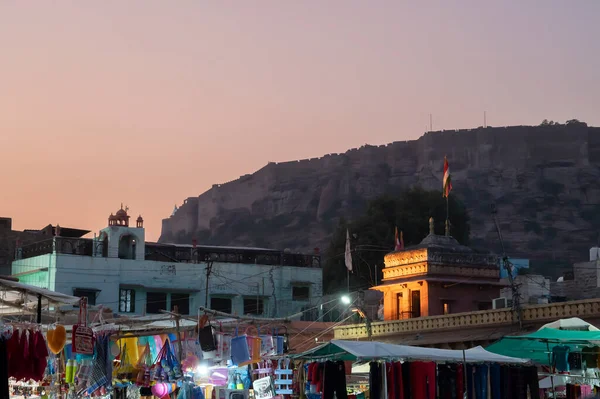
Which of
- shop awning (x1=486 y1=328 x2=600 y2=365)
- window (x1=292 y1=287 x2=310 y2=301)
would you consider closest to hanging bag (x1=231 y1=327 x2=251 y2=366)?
shop awning (x1=486 y1=328 x2=600 y2=365)

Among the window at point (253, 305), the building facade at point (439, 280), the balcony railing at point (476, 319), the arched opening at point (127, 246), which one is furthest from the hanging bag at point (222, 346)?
the window at point (253, 305)

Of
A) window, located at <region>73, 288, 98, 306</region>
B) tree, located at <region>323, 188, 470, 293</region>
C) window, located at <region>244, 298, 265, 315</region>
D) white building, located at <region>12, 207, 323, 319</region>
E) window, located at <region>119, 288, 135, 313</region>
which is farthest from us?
tree, located at <region>323, 188, 470, 293</region>

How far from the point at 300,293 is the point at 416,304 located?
10813 mm

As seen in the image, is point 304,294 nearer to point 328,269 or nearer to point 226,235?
point 328,269

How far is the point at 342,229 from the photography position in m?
60.7

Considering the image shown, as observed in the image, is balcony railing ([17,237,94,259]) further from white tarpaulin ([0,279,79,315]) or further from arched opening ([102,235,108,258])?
white tarpaulin ([0,279,79,315])

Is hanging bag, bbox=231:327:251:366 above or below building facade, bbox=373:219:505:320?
below

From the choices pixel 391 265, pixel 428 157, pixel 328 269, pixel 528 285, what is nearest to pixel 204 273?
pixel 391 265

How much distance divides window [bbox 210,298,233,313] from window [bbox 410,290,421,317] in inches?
396

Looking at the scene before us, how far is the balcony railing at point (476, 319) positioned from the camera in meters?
22.6

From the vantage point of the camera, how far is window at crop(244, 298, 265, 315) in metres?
38.2

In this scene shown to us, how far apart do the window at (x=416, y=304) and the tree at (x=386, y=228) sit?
21805 mm

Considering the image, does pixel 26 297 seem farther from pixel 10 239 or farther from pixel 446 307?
pixel 10 239

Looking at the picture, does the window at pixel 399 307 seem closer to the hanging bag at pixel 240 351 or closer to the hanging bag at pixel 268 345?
the hanging bag at pixel 268 345
